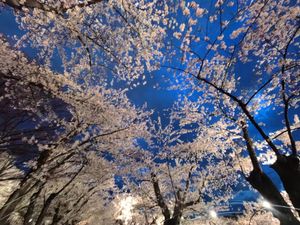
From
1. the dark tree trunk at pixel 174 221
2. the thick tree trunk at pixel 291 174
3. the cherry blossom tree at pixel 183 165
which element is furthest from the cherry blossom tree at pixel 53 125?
the thick tree trunk at pixel 291 174

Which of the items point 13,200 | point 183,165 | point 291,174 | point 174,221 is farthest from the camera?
point 183,165

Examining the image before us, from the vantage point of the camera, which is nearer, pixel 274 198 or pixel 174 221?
pixel 274 198

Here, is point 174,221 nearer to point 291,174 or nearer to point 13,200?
point 291,174

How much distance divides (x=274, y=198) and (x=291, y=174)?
2.89ft

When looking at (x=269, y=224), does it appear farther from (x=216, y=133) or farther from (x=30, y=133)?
(x=30, y=133)

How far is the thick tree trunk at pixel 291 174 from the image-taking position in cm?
655

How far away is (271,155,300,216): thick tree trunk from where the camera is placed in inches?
258

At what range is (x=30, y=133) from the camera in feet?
42.8

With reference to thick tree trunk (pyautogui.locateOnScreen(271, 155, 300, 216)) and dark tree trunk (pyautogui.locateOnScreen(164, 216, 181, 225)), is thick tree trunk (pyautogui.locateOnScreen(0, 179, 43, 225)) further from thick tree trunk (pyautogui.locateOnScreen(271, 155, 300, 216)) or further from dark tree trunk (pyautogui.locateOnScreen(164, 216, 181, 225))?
dark tree trunk (pyautogui.locateOnScreen(164, 216, 181, 225))

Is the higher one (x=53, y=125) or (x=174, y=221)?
(x=53, y=125)

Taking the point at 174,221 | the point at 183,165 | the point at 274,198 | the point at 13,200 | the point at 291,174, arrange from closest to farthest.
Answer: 1. the point at 291,174
2. the point at 274,198
3. the point at 13,200
4. the point at 174,221
5. the point at 183,165

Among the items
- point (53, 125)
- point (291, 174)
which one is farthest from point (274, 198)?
point (53, 125)

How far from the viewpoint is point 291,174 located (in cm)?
683

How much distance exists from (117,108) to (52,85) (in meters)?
5.20
